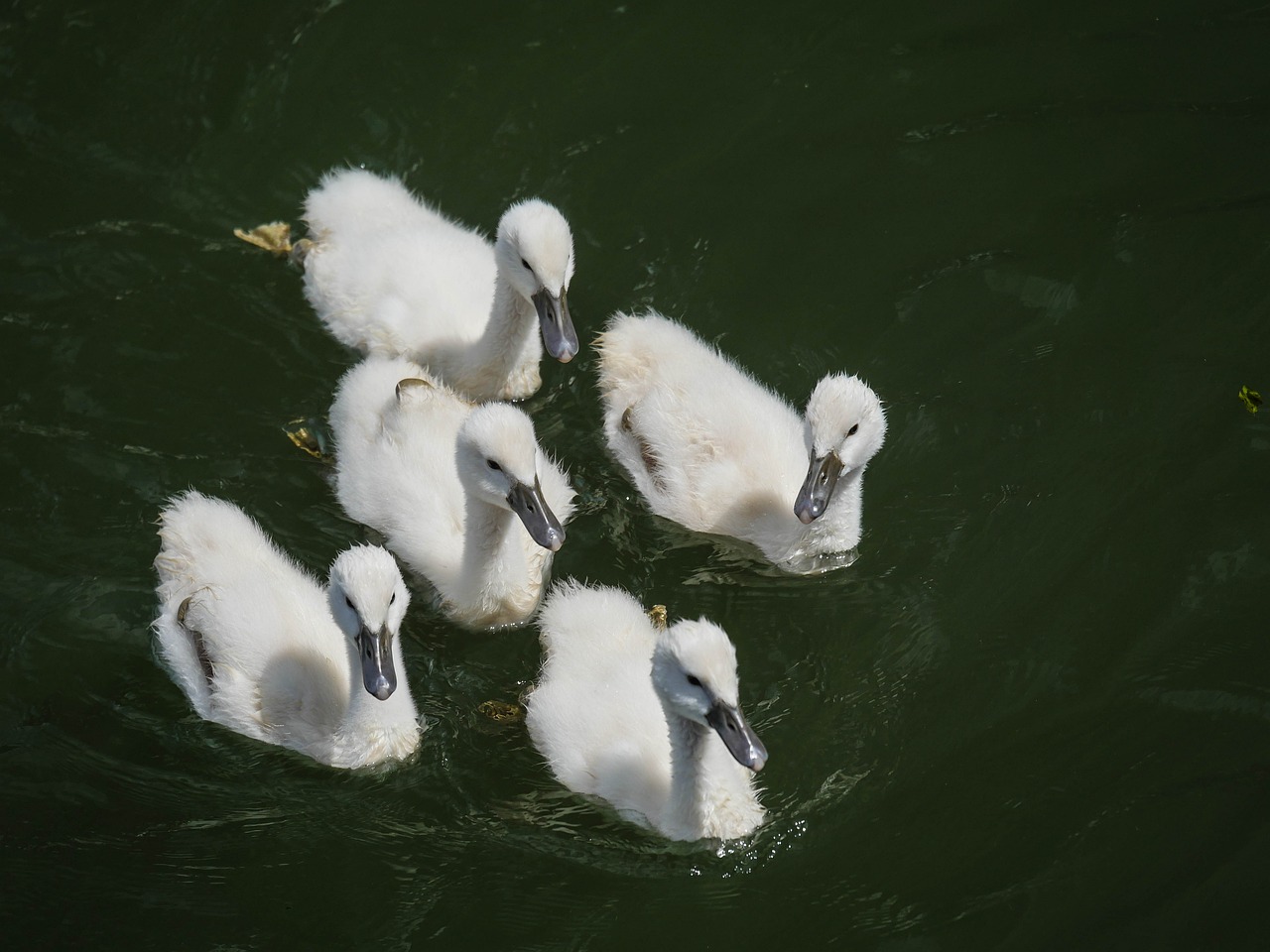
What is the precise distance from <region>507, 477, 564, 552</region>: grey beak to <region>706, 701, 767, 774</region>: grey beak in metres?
1.11

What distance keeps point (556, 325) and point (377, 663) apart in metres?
1.83

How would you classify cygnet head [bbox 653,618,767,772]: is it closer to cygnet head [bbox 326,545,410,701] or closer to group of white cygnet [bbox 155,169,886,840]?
group of white cygnet [bbox 155,169,886,840]

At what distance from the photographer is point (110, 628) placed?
5645 mm

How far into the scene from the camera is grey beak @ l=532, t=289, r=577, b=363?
19.3 ft

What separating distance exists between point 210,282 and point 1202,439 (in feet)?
15.7

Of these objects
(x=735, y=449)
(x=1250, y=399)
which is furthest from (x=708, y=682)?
(x=1250, y=399)

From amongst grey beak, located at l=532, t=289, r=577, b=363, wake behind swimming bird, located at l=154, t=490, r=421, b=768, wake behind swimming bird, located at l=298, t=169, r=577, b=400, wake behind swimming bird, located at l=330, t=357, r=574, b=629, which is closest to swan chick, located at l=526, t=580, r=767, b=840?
wake behind swimming bird, located at l=330, t=357, r=574, b=629

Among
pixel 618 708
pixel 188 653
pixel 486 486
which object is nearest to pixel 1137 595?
pixel 618 708

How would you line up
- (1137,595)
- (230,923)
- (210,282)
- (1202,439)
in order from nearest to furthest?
(230,923)
(1137,595)
(1202,439)
(210,282)

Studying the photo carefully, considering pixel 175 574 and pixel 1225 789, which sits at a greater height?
pixel 175 574

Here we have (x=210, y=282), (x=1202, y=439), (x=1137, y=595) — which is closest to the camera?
(x=1137, y=595)

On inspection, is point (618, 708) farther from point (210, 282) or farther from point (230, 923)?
point (210, 282)

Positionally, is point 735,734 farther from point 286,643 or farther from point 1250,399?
point 1250,399

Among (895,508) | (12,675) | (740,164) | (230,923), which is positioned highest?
(740,164)
